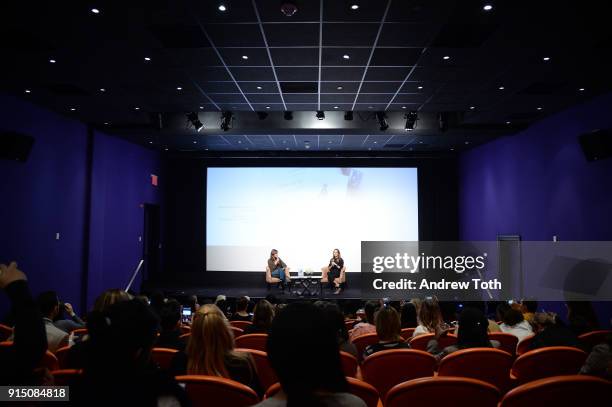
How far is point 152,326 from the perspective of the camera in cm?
133

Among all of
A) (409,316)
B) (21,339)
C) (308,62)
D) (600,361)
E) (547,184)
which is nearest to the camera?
(21,339)

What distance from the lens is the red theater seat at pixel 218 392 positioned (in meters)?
1.78

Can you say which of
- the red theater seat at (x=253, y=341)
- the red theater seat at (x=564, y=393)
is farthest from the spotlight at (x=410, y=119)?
the red theater seat at (x=564, y=393)

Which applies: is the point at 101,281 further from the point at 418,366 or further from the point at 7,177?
the point at 418,366

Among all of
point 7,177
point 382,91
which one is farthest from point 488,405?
point 7,177

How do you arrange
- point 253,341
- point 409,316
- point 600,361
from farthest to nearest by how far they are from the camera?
1. point 409,316
2. point 253,341
3. point 600,361

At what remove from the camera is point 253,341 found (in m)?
3.66

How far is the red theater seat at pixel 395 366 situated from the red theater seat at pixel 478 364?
107mm

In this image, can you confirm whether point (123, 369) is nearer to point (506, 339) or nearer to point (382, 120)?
point (506, 339)

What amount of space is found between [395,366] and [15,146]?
297 inches

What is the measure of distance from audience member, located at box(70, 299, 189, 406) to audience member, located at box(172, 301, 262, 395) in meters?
1.05

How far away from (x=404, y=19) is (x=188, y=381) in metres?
4.83

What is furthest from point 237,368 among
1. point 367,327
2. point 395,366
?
point 367,327

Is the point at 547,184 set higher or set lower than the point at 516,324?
higher
